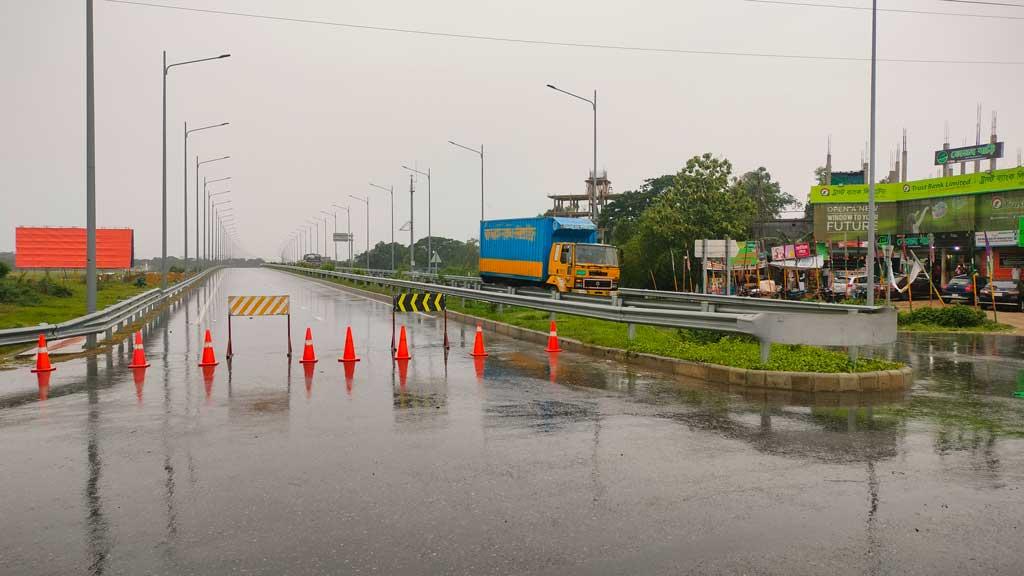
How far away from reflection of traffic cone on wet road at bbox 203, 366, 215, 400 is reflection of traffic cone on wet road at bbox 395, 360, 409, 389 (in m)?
2.66

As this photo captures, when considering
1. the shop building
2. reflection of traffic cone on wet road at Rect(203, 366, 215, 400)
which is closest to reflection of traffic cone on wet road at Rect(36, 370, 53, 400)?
reflection of traffic cone on wet road at Rect(203, 366, 215, 400)

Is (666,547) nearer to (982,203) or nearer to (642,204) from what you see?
(982,203)

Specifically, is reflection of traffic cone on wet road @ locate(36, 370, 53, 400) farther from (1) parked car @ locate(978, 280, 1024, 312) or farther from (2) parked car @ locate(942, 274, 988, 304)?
(2) parked car @ locate(942, 274, 988, 304)

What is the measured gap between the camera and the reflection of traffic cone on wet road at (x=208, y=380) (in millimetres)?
10883

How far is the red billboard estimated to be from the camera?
6912cm

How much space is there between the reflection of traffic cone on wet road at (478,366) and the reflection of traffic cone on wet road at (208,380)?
386 cm

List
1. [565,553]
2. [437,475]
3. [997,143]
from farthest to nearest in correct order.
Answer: [997,143], [437,475], [565,553]

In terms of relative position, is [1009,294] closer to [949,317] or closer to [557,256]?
[949,317]

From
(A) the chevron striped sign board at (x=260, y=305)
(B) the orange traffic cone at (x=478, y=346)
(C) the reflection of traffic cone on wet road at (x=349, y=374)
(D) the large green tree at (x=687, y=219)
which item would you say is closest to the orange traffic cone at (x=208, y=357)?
(A) the chevron striped sign board at (x=260, y=305)

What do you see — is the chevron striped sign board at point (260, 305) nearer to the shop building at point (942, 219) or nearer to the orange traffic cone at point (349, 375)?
the orange traffic cone at point (349, 375)

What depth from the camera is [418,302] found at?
53.5 feet

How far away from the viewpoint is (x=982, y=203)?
44094mm

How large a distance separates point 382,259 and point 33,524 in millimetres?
128207

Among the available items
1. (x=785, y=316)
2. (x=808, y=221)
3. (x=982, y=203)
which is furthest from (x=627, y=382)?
(x=808, y=221)
